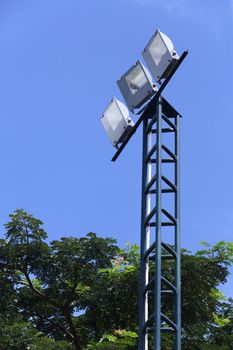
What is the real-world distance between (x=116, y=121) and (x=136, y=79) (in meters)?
0.58

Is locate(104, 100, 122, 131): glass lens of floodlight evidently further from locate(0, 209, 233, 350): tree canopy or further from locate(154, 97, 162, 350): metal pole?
locate(0, 209, 233, 350): tree canopy

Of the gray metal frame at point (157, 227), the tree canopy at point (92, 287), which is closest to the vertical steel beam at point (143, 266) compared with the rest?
the gray metal frame at point (157, 227)

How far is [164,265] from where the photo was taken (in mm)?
13758

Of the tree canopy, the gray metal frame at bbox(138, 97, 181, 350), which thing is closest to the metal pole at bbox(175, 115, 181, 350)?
the gray metal frame at bbox(138, 97, 181, 350)

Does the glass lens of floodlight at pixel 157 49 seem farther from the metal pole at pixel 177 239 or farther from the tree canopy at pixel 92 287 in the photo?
the tree canopy at pixel 92 287

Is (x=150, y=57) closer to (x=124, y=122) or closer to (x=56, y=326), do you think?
(x=124, y=122)

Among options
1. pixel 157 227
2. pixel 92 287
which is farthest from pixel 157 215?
pixel 92 287

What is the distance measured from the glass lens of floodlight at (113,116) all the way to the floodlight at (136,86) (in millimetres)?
203

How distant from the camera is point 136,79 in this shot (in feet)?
26.1

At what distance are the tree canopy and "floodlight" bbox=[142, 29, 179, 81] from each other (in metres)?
6.44

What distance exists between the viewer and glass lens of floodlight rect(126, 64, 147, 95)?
7.86m

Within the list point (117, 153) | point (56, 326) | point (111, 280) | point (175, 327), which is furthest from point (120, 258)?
point (175, 327)

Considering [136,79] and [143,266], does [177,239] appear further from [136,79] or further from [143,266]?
[136,79]

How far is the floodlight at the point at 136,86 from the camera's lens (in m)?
7.79
